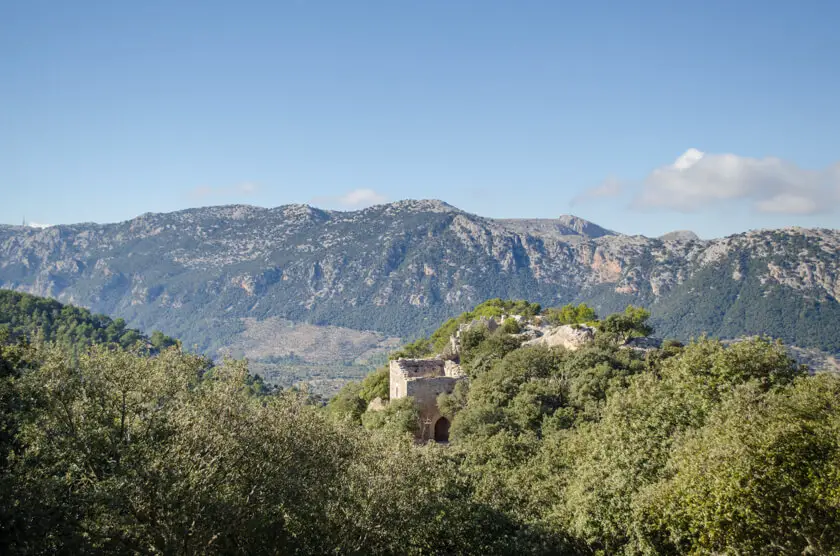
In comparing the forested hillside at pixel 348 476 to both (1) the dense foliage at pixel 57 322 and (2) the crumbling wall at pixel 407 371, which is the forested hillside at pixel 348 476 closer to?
(2) the crumbling wall at pixel 407 371

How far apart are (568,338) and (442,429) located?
432 inches

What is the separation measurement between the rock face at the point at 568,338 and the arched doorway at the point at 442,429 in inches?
347

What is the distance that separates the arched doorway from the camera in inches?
1692

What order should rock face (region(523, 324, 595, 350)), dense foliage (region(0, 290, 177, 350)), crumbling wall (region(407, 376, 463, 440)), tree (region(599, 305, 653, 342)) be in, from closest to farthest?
crumbling wall (region(407, 376, 463, 440)), rock face (region(523, 324, 595, 350)), tree (region(599, 305, 653, 342)), dense foliage (region(0, 290, 177, 350))

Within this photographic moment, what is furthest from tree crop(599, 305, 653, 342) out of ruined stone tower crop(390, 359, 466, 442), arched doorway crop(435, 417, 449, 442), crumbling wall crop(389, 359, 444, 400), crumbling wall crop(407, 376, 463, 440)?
arched doorway crop(435, 417, 449, 442)

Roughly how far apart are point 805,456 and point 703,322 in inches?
6261

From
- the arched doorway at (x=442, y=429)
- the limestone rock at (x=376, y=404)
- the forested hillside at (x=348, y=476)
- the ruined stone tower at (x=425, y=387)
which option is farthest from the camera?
the limestone rock at (x=376, y=404)

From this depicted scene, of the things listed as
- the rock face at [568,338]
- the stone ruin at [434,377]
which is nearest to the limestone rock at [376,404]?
the stone ruin at [434,377]

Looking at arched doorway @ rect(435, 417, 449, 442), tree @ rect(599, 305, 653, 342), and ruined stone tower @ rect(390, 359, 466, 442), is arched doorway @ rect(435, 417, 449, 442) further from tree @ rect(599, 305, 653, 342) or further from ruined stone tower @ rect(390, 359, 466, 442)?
tree @ rect(599, 305, 653, 342)

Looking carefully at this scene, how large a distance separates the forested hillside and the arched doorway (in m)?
16.7

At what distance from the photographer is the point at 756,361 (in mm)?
27406

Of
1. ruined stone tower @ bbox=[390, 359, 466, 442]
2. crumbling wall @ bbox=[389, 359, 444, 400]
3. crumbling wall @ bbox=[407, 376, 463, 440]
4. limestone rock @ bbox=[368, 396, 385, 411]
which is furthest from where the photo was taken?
limestone rock @ bbox=[368, 396, 385, 411]

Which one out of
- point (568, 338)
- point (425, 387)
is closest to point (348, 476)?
point (425, 387)

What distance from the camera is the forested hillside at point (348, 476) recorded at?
1327cm
